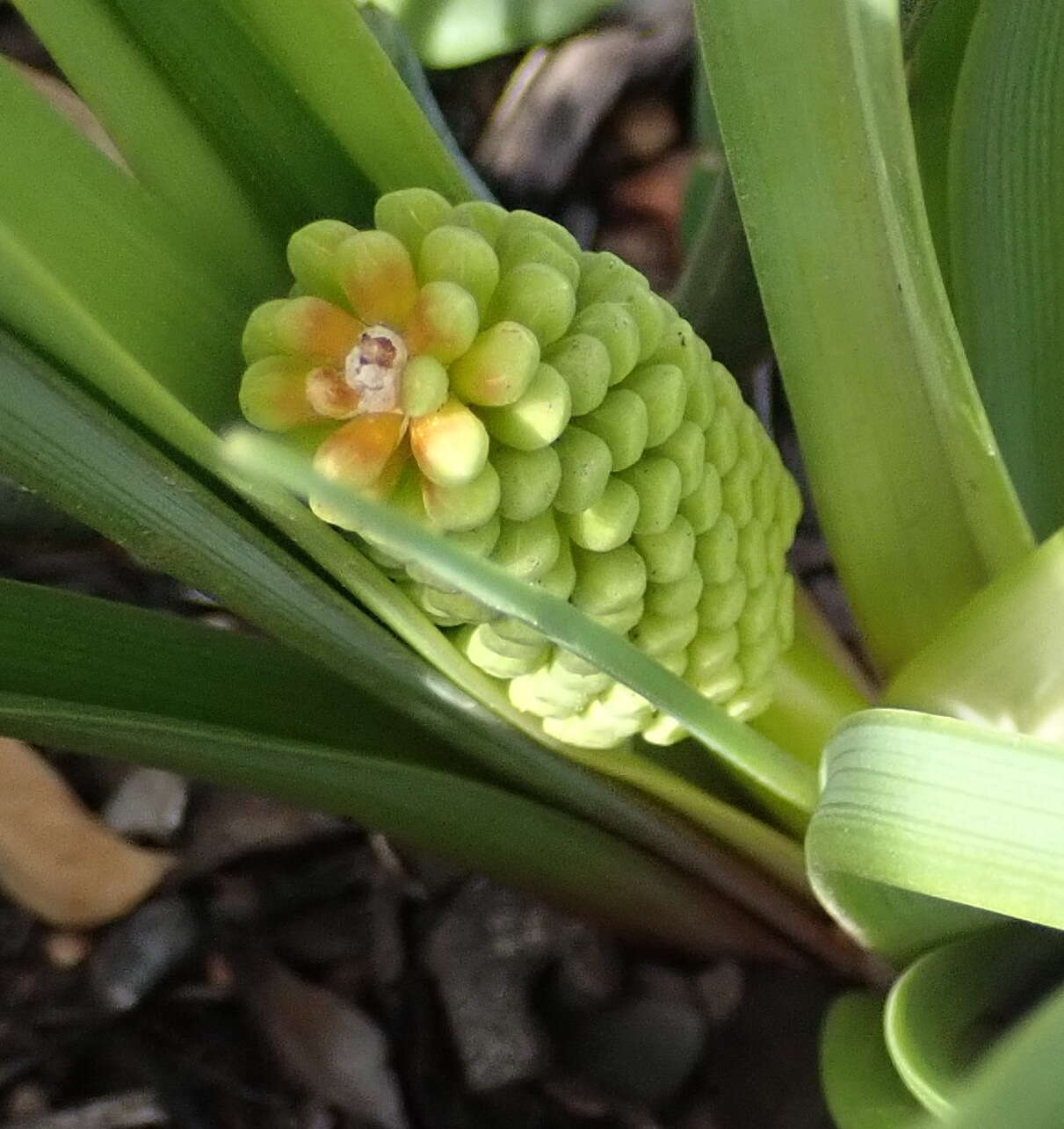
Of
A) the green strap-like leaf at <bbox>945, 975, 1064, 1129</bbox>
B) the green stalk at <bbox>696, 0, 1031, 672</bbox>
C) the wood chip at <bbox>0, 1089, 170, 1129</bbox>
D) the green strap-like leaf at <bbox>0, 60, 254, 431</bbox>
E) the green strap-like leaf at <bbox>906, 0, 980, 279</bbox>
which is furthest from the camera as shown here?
the wood chip at <bbox>0, 1089, 170, 1129</bbox>

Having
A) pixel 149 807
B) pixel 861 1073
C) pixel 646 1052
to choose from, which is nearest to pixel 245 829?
pixel 149 807

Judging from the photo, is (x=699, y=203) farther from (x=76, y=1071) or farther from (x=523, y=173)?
(x=76, y=1071)

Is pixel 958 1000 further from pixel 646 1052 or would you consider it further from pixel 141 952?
pixel 141 952

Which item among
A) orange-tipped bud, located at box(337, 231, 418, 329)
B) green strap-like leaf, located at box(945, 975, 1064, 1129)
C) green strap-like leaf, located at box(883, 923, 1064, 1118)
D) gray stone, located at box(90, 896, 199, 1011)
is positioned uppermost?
orange-tipped bud, located at box(337, 231, 418, 329)

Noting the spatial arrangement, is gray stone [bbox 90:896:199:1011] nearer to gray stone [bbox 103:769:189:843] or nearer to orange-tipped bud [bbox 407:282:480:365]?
gray stone [bbox 103:769:189:843]

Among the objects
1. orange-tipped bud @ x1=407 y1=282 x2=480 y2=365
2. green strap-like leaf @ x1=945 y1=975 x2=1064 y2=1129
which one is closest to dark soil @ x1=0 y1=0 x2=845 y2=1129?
orange-tipped bud @ x1=407 y1=282 x2=480 y2=365

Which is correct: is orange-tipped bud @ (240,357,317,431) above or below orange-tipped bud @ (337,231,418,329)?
below
